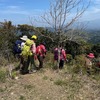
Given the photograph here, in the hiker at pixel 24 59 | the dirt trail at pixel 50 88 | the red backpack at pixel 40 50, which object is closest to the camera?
→ the dirt trail at pixel 50 88

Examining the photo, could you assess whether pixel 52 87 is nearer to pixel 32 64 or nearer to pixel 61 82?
pixel 61 82

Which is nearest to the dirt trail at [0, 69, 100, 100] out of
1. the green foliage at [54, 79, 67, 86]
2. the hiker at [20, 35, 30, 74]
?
the green foliage at [54, 79, 67, 86]

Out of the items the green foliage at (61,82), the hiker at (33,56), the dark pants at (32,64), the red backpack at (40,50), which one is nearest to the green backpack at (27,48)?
the hiker at (33,56)

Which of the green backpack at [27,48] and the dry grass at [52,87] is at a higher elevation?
the green backpack at [27,48]

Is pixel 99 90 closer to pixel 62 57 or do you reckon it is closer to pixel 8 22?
pixel 62 57

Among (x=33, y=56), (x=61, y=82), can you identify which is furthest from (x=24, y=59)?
(x=61, y=82)

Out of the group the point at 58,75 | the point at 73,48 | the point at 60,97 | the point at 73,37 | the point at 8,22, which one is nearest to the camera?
the point at 60,97

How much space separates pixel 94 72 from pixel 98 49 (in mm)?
20138

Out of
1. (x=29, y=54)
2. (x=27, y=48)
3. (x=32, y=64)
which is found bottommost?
(x=32, y=64)

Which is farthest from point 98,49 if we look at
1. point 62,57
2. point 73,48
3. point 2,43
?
point 62,57

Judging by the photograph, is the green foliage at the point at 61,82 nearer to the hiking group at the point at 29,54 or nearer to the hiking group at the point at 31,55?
the hiking group at the point at 31,55

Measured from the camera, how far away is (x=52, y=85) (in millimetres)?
8852

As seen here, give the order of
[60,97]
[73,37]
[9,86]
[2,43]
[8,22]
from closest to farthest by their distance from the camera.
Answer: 1. [60,97]
2. [9,86]
3. [73,37]
4. [2,43]
5. [8,22]

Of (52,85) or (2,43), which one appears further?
(2,43)
